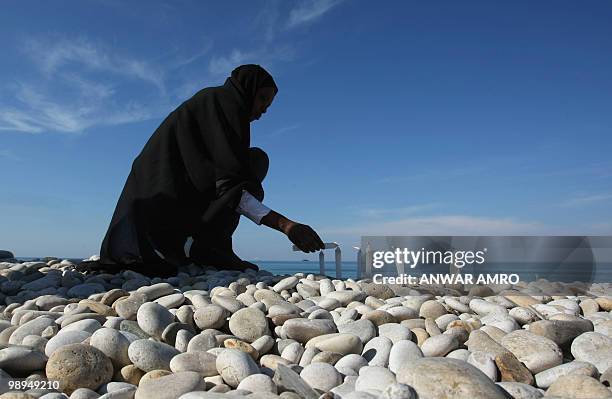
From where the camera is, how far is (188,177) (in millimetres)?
4234

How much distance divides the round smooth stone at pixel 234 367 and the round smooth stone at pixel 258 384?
0.20 ft

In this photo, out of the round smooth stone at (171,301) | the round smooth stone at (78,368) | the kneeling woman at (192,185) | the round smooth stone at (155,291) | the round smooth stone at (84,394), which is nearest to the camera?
the round smooth stone at (84,394)

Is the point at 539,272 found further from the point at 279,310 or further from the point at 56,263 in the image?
the point at 56,263

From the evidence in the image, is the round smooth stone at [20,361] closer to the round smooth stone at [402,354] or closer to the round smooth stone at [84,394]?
the round smooth stone at [84,394]

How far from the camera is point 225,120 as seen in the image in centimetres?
421

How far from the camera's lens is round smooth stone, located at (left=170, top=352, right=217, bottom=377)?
1.77m

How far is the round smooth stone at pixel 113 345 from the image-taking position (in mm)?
1885

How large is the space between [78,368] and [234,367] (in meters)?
0.54

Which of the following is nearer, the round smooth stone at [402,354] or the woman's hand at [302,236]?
the round smooth stone at [402,354]

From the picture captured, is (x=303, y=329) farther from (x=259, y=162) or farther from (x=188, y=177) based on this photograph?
(x=259, y=162)

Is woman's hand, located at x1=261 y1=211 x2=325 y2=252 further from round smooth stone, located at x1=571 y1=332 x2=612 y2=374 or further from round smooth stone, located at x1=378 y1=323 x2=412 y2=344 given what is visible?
round smooth stone, located at x1=571 y1=332 x2=612 y2=374

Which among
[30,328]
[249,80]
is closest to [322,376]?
[30,328]

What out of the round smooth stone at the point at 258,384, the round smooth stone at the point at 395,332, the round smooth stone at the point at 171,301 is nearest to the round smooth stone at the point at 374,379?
the round smooth stone at the point at 258,384
